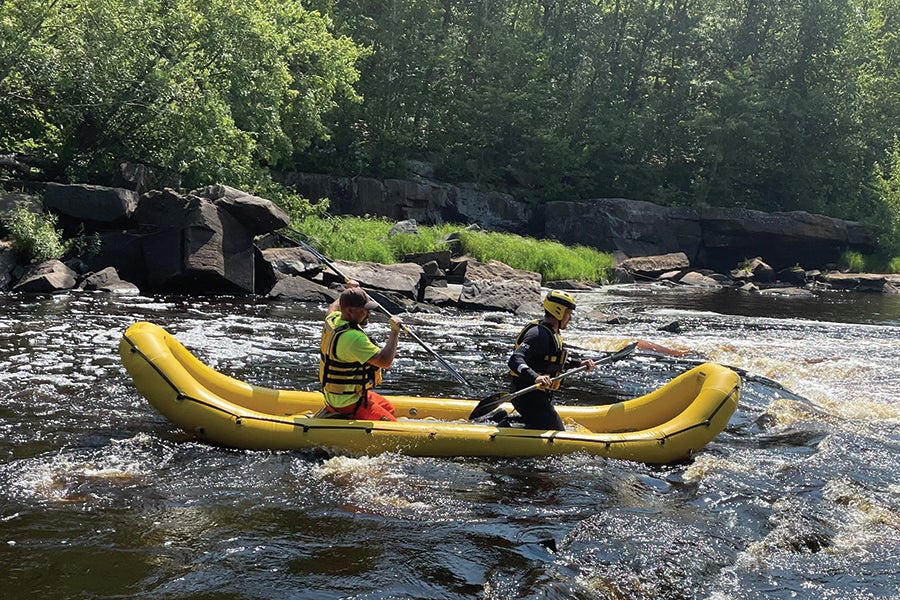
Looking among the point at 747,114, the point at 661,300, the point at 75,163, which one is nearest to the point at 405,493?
the point at 75,163

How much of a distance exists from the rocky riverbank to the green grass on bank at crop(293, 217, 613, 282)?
194 centimetres

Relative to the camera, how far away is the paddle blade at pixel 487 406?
6.55 m

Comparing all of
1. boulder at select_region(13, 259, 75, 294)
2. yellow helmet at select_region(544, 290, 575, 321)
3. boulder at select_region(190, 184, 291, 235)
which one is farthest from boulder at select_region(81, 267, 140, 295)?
yellow helmet at select_region(544, 290, 575, 321)

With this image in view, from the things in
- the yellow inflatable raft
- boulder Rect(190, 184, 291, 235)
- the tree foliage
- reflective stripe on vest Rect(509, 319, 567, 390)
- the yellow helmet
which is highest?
the tree foliage

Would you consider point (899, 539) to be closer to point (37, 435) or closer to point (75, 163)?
point (37, 435)

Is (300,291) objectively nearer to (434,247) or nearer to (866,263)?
(434,247)

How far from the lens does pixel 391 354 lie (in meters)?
5.67

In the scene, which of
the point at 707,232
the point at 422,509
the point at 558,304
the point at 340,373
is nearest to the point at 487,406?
the point at 558,304

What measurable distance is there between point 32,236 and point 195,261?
2666mm

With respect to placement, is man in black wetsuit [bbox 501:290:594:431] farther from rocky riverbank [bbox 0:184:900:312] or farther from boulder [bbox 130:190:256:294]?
boulder [bbox 130:190:256:294]

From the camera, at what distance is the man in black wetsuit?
20.5ft

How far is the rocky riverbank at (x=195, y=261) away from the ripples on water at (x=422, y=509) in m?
5.13

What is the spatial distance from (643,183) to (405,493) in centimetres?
2933

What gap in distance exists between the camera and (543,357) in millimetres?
6324
